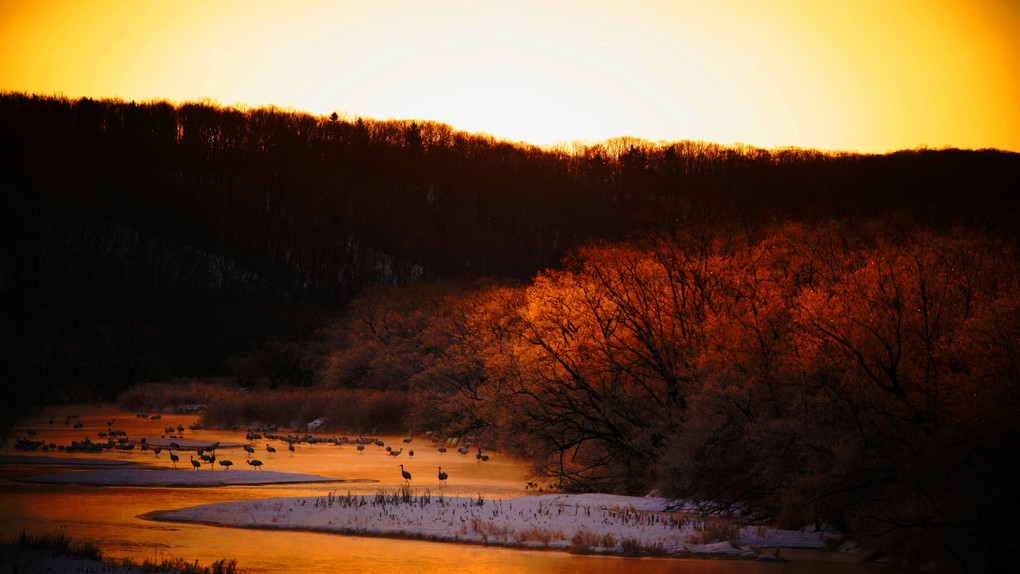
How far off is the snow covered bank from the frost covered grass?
620 cm

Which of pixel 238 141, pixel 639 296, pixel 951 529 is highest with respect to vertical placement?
pixel 238 141

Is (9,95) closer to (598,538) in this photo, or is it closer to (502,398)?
(502,398)

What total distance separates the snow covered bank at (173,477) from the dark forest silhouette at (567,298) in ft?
27.8

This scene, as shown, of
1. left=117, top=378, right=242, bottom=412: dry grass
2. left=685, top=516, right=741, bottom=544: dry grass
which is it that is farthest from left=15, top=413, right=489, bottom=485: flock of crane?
left=117, top=378, right=242, bottom=412: dry grass

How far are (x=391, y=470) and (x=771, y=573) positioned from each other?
71.3ft

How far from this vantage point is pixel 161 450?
4200cm

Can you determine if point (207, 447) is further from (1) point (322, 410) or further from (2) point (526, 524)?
(2) point (526, 524)

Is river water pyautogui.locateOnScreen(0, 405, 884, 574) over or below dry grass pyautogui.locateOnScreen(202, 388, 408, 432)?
over

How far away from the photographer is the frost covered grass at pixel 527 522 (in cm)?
2086

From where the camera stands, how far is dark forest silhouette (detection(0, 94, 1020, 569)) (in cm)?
2014

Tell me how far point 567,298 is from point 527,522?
50.1ft

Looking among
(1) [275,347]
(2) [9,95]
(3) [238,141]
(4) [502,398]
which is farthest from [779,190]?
(2) [9,95]

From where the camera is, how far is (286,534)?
73.0 feet

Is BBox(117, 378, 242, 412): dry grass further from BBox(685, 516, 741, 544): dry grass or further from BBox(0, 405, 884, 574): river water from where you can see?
BBox(685, 516, 741, 544): dry grass
